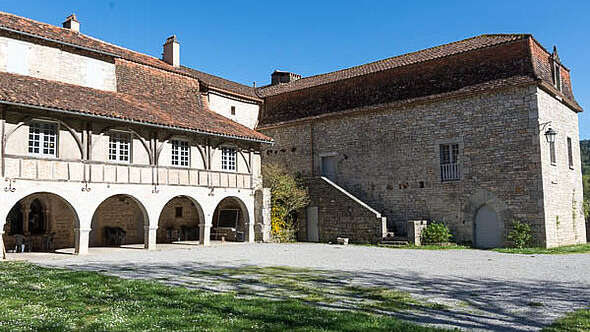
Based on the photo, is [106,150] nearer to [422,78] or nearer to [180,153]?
[180,153]

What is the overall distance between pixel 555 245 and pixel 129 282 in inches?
579

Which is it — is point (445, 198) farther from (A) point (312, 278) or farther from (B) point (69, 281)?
(B) point (69, 281)

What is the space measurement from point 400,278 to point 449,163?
33.2 feet

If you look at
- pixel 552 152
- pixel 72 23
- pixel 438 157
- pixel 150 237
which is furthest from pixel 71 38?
pixel 552 152

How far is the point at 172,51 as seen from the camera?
24281mm

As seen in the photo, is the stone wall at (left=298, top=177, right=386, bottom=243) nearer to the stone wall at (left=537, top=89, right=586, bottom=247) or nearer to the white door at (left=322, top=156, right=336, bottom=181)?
the white door at (left=322, top=156, right=336, bottom=181)

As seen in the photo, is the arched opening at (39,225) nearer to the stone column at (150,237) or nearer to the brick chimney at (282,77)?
the stone column at (150,237)

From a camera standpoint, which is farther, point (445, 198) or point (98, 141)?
point (445, 198)

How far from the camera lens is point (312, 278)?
9648mm

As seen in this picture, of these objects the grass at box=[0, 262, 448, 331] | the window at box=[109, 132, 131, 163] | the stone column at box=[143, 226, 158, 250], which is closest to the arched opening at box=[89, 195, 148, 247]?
the stone column at box=[143, 226, 158, 250]

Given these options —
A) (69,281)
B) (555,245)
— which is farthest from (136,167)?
(555,245)

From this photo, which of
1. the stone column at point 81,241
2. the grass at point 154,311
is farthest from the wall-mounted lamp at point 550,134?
the stone column at point 81,241

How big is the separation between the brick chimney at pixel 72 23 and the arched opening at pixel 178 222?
319 inches

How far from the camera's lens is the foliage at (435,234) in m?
18.2
